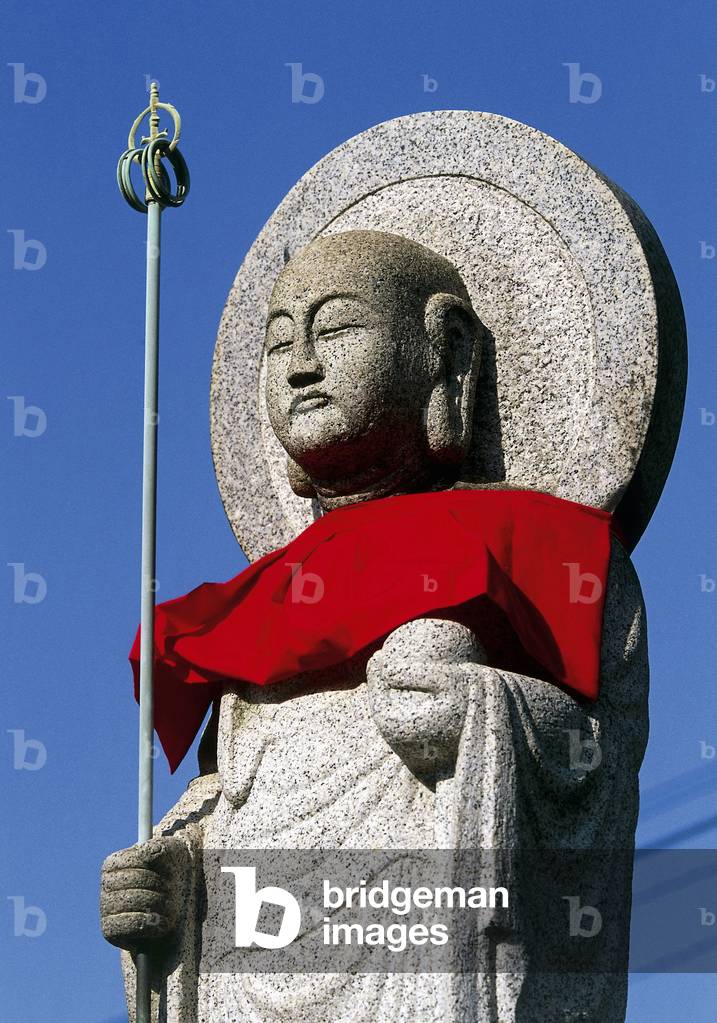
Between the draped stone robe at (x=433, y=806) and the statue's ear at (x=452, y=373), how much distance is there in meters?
0.84

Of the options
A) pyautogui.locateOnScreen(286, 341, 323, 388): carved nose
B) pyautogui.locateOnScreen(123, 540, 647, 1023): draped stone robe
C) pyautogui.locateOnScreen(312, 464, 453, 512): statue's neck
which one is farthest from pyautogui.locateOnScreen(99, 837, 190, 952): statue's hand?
pyautogui.locateOnScreen(286, 341, 323, 388): carved nose

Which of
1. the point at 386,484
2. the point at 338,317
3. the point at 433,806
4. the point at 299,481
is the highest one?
the point at 338,317

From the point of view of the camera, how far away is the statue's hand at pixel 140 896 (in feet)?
32.6

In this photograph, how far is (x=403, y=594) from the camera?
32.5ft

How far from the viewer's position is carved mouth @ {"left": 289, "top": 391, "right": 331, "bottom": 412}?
1048 cm

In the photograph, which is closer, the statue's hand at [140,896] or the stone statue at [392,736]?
the stone statue at [392,736]

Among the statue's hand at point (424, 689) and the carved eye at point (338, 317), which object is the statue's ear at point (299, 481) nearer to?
the carved eye at point (338, 317)

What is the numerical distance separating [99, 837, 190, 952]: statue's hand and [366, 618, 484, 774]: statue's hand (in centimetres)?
108

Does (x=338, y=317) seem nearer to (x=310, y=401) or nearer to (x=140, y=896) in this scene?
(x=310, y=401)

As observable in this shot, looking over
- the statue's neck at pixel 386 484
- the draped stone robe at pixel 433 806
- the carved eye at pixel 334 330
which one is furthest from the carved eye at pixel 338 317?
the draped stone robe at pixel 433 806

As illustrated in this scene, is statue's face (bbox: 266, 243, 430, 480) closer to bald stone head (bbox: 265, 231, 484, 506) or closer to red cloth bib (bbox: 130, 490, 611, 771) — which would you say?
bald stone head (bbox: 265, 231, 484, 506)

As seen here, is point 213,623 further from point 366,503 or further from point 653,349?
point 653,349

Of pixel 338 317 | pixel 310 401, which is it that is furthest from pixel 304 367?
pixel 338 317

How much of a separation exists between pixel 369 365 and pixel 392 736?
1684mm
